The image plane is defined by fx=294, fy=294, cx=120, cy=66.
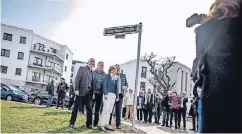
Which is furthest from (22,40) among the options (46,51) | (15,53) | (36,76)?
(36,76)

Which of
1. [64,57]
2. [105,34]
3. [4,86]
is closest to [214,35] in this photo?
[105,34]

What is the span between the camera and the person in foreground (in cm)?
787

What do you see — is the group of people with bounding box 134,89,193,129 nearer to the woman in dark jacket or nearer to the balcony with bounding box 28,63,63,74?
the woman in dark jacket

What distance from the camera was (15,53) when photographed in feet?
187

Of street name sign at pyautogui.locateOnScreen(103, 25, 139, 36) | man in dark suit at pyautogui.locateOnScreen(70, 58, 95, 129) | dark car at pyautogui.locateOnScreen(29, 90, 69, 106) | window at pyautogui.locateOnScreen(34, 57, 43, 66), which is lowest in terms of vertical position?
dark car at pyautogui.locateOnScreen(29, 90, 69, 106)

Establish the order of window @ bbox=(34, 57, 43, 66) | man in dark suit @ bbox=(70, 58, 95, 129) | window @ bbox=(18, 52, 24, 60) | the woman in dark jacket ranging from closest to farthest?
the woman in dark jacket, man in dark suit @ bbox=(70, 58, 95, 129), window @ bbox=(18, 52, 24, 60), window @ bbox=(34, 57, 43, 66)

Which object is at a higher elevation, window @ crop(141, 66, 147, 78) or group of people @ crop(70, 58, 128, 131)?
window @ crop(141, 66, 147, 78)

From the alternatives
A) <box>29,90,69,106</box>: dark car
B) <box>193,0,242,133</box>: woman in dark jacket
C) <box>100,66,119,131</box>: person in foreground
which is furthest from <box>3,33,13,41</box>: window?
<box>193,0,242,133</box>: woman in dark jacket

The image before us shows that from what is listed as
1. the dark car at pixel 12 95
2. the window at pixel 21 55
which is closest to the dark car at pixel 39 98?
the dark car at pixel 12 95

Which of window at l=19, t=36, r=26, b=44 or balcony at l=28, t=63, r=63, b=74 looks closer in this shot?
window at l=19, t=36, r=26, b=44

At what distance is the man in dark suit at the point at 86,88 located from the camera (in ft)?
24.9

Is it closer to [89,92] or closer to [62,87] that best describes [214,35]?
[89,92]

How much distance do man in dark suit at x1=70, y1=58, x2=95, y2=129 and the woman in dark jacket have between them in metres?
6.06

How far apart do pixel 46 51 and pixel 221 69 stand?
216ft
